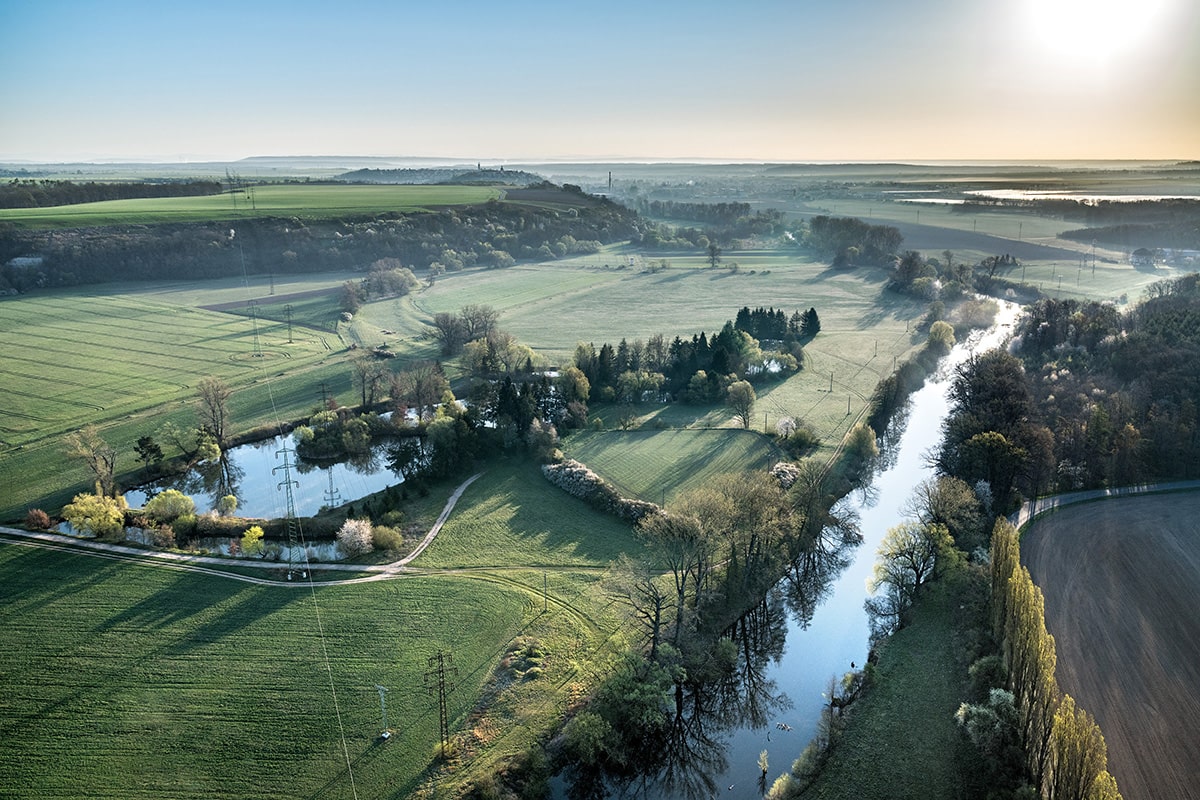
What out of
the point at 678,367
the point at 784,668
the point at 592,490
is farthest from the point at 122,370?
the point at 784,668

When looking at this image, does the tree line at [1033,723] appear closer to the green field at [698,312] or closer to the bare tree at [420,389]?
the green field at [698,312]

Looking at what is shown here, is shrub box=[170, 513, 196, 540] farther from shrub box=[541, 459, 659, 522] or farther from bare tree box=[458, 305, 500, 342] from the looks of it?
bare tree box=[458, 305, 500, 342]

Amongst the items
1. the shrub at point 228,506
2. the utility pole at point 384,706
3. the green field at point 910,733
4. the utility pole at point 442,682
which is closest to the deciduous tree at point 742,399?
the green field at point 910,733

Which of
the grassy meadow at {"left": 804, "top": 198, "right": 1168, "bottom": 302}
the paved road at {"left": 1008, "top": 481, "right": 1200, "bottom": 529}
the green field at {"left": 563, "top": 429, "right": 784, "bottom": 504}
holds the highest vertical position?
the grassy meadow at {"left": 804, "top": 198, "right": 1168, "bottom": 302}

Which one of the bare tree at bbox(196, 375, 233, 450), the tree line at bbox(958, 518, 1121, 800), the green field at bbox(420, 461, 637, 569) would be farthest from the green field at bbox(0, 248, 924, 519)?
the tree line at bbox(958, 518, 1121, 800)

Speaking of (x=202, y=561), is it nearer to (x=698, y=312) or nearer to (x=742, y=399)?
(x=742, y=399)

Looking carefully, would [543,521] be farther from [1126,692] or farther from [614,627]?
[1126,692]

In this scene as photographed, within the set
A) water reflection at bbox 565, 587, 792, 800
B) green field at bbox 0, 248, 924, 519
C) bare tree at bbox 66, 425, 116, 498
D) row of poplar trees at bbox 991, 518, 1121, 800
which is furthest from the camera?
green field at bbox 0, 248, 924, 519
